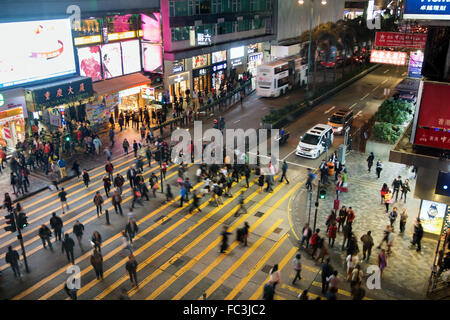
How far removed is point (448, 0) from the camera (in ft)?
42.2

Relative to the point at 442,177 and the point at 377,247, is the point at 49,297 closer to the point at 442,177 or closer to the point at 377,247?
the point at 377,247

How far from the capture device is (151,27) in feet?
125

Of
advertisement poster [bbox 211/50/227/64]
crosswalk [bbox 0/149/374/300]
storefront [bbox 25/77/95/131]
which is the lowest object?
crosswalk [bbox 0/149/374/300]

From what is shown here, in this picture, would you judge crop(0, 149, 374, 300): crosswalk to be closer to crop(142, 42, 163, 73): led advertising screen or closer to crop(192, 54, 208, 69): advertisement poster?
crop(142, 42, 163, 73): led advertising screen

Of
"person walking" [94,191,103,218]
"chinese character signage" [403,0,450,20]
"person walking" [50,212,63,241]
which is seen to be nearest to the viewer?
"chinese character signage" [403,0,450,20]

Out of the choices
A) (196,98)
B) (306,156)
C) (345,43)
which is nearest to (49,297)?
(306,156)

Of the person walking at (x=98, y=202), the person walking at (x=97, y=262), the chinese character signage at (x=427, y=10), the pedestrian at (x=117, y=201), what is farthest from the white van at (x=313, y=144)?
the person walking at (x=97, y=262)

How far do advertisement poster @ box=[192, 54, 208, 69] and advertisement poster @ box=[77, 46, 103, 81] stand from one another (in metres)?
12.6

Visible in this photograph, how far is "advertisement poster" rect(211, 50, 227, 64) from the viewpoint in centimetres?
4788

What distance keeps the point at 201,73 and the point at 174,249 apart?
30792mm

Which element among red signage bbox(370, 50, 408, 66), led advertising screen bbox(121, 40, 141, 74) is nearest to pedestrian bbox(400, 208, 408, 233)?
red signage bbox(370, 50, 408, 66)

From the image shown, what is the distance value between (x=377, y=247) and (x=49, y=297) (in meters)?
13.5

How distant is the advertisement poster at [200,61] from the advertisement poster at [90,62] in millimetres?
12640

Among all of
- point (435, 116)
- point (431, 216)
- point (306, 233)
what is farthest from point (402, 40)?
point (306, 233)
